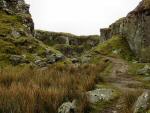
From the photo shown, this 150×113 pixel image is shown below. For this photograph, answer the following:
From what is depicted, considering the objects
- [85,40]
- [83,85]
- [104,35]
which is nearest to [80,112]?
[83,85]

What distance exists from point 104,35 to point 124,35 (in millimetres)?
26803

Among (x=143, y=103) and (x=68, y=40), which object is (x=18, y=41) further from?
(x=68, y=40)

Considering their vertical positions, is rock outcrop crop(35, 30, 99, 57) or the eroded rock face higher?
the eroded rock face

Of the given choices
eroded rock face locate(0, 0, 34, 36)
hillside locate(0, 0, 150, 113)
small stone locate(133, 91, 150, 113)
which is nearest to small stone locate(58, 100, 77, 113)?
hillside locate(0, 0, 150, 113)

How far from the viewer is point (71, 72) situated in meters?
17.7

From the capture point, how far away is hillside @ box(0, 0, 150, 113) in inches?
345

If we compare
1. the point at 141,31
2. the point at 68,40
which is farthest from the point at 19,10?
the point at 68,40

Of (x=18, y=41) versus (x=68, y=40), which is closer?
(x=18, y=41)

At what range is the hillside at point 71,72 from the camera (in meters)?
8.77

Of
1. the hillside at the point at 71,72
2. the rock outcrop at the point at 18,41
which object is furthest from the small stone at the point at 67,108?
the rock outcrop at the point at 18,41

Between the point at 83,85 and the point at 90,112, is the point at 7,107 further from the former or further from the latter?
the point at 83,85

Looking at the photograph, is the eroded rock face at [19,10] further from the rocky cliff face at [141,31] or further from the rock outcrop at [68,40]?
the rock outcrop at [68,40]

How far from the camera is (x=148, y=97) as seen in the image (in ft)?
26.3

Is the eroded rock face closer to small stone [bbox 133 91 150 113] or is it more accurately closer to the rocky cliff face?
the rocky cliff face
